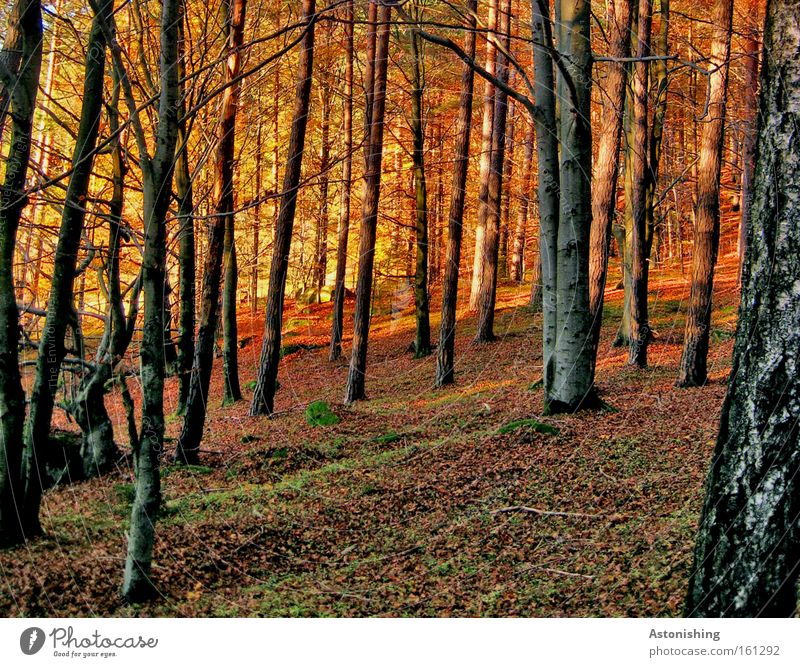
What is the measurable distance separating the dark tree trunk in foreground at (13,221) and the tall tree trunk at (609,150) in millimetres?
10063

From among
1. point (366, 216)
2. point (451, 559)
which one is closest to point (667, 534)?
point (451, 559)

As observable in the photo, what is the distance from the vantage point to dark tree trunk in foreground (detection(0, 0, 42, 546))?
5355mm

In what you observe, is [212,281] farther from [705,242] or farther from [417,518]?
[705,242]

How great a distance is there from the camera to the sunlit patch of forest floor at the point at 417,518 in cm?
485

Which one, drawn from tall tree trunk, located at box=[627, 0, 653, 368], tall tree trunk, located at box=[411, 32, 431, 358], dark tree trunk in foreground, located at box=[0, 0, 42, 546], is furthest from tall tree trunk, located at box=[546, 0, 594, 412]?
tall tree trunk, located at box=[411, 32, 431, 358]

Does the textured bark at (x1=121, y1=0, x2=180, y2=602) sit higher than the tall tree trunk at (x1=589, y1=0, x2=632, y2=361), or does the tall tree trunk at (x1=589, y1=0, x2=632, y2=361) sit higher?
the tall tree trunk at (x1=589, y1=0, x2=632, y2=361)

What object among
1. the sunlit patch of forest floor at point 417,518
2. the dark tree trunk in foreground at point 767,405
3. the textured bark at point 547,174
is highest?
the textured bark at point 547,174

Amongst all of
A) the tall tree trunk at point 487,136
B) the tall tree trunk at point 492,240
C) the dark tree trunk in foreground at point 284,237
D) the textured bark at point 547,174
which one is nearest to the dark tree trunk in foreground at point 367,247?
the dark tree trunk in foreground at point 284,237

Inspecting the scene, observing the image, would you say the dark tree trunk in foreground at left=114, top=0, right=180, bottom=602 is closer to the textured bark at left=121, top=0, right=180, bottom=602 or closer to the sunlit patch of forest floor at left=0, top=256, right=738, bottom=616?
the textured bark at left=121, top=0, right=180, bottom=602

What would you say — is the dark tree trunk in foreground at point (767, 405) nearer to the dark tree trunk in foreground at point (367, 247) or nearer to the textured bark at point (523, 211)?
the dark tree trunk in foreground at point (367, 247)

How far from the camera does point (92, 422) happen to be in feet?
28.1

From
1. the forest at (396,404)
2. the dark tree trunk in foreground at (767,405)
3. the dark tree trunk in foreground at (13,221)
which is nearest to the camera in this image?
the dark tree trunk in foreground at (767,405)

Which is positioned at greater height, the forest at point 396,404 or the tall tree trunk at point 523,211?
the tall tree trunk at point 523,211

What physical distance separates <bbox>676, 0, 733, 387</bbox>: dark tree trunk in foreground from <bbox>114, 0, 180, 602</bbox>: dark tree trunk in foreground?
920cm
